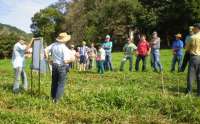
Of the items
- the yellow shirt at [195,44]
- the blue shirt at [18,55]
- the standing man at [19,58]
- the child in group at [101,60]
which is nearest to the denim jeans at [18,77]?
the standing man at [19,58]

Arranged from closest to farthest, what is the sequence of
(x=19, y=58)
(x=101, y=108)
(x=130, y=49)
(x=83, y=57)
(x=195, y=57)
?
(x=101, y=108) < (x=195, y=57) < (x=19, y=58) < (x=130, y=49) < (x=83, y=57)

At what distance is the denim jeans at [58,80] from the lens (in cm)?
1359

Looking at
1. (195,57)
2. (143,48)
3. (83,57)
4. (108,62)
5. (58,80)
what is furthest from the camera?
(83,57)

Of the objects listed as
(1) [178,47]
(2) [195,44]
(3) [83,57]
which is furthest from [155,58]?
A: (2) [195,44]

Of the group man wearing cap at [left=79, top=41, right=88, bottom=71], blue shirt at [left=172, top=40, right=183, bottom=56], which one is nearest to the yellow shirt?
blue shirt at [left=172, top=40, right=183, bottom=56]

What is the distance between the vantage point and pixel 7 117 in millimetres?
11320

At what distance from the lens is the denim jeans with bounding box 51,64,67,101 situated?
13.6 m

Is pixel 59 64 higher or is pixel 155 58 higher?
pixel 155 58

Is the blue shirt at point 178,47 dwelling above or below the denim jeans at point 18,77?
above

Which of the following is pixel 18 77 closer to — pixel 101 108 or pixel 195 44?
pixel 101 108

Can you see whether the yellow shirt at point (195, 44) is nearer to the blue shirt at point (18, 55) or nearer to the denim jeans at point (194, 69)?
the denim jeans at point (194, 69)

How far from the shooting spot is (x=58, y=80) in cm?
1370

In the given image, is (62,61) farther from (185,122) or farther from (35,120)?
(185,122)

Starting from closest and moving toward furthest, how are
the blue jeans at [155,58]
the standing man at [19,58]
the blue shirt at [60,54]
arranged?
the blue shirt at [60,54]
the standing man at [19,58]
the blue jeans at [155,58]
